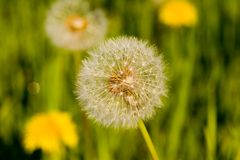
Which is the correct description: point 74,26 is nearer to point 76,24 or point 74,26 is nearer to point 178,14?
point 76,24

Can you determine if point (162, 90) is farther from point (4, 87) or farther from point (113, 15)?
point (113, 15)

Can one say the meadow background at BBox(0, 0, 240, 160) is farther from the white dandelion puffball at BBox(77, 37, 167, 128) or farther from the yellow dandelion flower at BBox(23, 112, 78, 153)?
the white dandelion puffball at BBox(77, 37, 167, 128)

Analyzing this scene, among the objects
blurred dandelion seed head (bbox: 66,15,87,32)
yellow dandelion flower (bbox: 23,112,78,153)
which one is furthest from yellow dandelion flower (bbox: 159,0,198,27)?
yellow dandelion flower (bbox: 23,112,78,153)


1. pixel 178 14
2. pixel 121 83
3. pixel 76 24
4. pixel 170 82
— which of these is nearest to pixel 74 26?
pixel 76 24

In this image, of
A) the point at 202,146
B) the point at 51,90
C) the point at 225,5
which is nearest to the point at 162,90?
the point at 202,146

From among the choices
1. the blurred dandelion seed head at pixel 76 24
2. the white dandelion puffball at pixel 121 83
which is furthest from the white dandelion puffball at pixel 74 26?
the white dandelion puffball at pixel 121 83

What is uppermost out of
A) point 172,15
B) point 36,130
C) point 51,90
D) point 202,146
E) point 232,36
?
point 172,15
